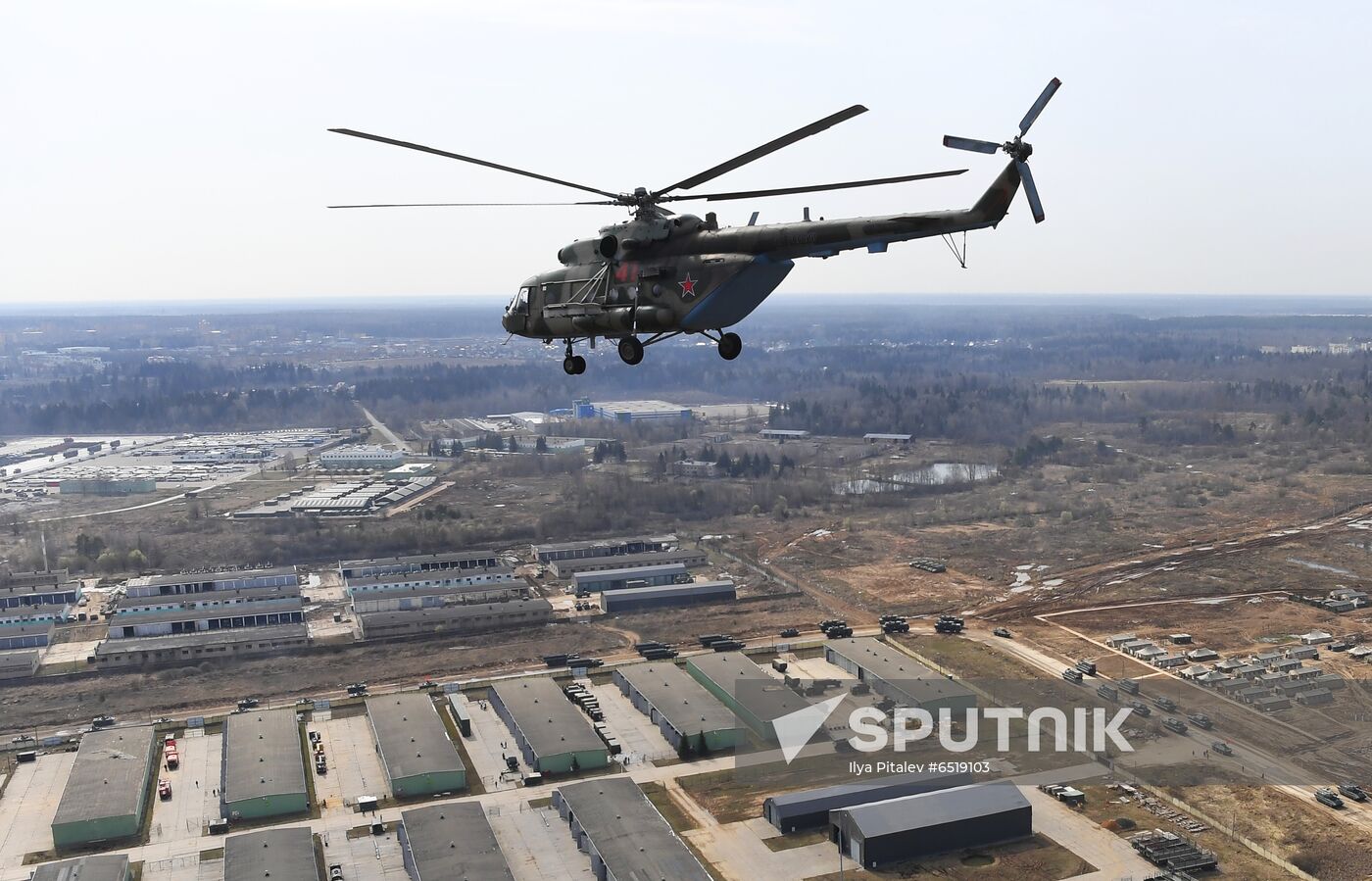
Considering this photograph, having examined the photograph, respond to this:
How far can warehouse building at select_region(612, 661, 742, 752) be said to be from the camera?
124 feet

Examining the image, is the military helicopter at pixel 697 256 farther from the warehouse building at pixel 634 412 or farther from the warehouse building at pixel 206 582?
the warehouse building at pixel 634 412

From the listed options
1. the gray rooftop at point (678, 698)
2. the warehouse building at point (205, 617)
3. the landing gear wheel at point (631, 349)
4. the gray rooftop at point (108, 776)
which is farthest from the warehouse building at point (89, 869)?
the warehouse building at point (205, 617)

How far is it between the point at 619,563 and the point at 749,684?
21.0 meters

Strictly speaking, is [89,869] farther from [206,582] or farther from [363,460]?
[363,460]

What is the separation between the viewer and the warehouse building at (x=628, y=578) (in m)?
58.4

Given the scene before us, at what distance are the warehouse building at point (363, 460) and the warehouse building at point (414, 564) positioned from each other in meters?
33.6

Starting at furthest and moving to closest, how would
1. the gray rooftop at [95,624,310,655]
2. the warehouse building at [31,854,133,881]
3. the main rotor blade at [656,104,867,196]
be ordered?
the gray rooftop at [95,624,310,655] → the warehouse building at [31,854,133,881] → the main rotor blade at [656,104,867,196]

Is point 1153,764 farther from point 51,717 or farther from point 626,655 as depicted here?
point 51,717

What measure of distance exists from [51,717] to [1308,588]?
53.2 metres

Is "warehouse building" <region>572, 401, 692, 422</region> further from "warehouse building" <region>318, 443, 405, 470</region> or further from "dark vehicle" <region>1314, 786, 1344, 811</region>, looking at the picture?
"dark vehicle" <region>1314, 786, 1344, 811</region>

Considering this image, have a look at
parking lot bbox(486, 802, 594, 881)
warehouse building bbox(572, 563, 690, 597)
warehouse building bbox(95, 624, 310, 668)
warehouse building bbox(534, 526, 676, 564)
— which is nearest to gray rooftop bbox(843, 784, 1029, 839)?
parking lot bbox(486, 802, 594, 881)

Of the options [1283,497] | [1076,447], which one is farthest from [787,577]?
[1076,447]

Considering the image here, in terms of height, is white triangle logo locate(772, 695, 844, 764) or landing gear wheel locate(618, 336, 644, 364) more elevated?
landing gear wheel locate(618, 336, 644, 364)

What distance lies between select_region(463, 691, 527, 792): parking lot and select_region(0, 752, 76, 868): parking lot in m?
11.9
